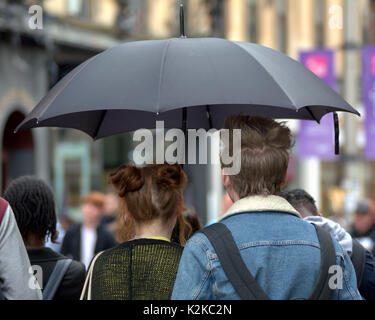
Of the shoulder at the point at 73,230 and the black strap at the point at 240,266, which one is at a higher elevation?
the black strap at the point at 240,266

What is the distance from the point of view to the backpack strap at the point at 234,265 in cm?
294

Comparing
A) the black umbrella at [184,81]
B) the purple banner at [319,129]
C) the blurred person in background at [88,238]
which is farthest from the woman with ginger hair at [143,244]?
the purple banner at [319,129]

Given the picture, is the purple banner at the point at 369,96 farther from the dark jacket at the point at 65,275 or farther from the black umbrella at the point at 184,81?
the dark jacket at the point at 65,275

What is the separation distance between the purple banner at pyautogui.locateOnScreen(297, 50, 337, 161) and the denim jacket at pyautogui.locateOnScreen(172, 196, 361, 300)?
46.0ft

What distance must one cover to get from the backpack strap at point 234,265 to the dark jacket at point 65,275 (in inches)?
53.2

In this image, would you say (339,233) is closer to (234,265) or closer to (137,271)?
(137,271)

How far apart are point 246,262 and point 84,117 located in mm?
2214

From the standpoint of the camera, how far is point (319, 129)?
58.0ft

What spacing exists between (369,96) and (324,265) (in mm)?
15170

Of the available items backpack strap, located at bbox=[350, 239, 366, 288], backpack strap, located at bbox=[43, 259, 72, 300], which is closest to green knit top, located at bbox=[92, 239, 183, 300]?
backpack strap, located at bbox=[43, 259, 72, 300]
